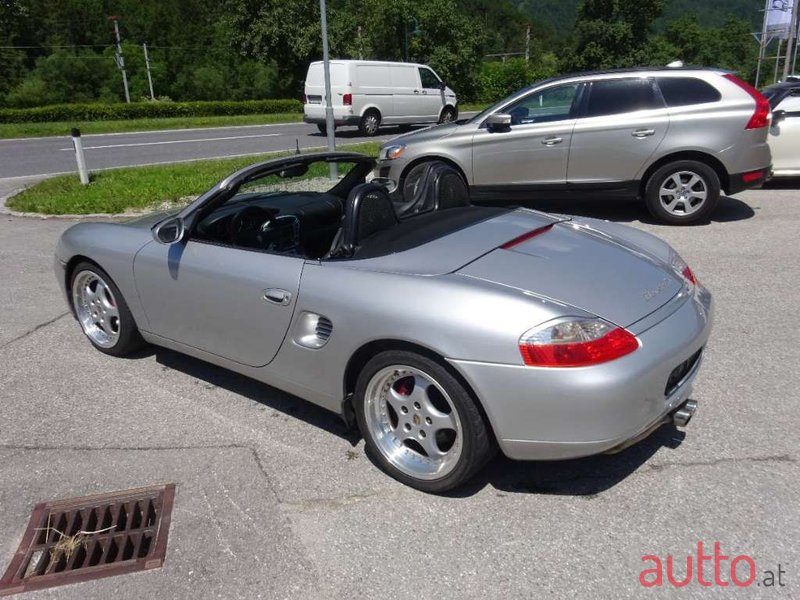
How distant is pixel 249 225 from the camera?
3.86 metres

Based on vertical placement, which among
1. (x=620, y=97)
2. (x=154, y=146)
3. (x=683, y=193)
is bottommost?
(x=154, y=146)

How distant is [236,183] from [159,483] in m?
1.56

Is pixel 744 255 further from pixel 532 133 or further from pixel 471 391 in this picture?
pixel 471 391

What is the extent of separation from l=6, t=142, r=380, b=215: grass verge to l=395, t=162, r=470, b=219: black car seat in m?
6.61

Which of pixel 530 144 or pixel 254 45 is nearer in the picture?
pixel 530 144

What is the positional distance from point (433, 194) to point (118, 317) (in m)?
2.16

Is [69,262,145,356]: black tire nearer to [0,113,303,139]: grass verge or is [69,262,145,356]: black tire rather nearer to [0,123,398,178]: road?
[0,123,398,178]: road

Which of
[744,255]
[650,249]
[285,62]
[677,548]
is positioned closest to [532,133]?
[744,255]

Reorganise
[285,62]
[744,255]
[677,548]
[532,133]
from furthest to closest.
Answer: [285,62], [532,133], [744,255], [677,548]

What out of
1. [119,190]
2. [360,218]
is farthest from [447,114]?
[360,218]

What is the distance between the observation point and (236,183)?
3.59 meters

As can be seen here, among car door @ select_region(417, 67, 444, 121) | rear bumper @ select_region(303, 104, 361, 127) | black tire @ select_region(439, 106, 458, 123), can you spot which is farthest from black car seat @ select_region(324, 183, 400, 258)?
black tire @ select_region(439, 106, 458, 123)

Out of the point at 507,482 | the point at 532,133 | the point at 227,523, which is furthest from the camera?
the point at 532,133

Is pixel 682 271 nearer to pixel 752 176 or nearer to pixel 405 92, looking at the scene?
pixel 752 176
